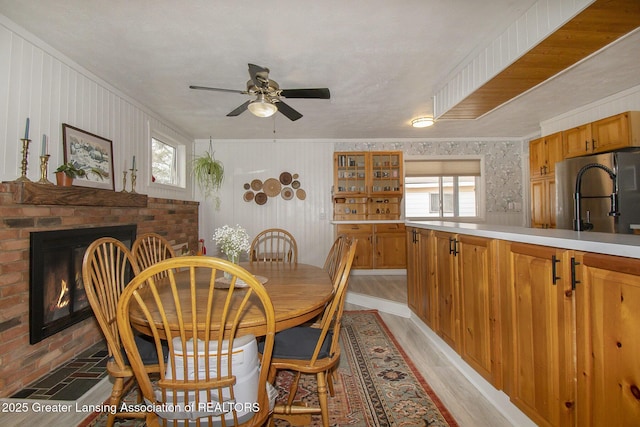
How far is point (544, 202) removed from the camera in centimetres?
418

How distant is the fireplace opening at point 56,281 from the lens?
2.04m

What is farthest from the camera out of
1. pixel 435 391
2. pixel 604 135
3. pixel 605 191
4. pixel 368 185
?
pixel 368 185

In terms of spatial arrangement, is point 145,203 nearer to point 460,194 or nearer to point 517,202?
point 460,194

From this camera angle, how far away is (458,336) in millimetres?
2129

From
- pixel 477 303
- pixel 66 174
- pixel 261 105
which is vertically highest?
pixel 261 105

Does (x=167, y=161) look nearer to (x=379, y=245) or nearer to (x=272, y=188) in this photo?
(x=272, y=188)

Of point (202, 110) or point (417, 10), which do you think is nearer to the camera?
point (417, 10)

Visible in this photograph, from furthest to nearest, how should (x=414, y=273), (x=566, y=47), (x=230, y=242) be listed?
(x=414, y=273), (x=566, y=47), (x=230, y=242)

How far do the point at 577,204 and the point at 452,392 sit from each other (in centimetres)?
133

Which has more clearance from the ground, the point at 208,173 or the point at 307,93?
the point at 307,93

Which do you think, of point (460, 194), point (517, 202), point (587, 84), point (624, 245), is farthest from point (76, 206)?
point (517, 202)

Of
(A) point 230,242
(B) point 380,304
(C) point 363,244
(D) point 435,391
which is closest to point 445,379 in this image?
(D) point 435,391

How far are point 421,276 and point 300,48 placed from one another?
2262 millimetres

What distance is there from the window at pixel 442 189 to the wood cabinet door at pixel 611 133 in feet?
6.78
